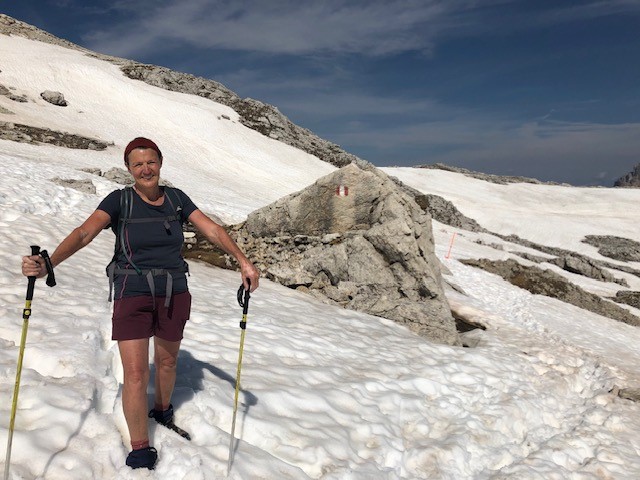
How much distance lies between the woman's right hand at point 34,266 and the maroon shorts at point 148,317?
715 millimetres

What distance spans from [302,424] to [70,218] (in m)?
12.8

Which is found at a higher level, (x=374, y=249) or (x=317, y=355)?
(x=374, y=249)

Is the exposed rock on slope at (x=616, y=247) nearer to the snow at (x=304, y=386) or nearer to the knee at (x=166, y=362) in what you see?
the snow at (x=304, y=386)

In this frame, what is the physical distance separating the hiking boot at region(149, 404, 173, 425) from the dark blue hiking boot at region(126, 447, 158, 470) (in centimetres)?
74

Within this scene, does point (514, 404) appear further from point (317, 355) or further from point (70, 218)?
point (70, 218)

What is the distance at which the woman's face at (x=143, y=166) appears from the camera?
4.30 m

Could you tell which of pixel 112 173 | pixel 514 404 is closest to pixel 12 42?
pixel 112 173

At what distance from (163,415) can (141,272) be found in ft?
6.51

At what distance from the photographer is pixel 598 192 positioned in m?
77.1

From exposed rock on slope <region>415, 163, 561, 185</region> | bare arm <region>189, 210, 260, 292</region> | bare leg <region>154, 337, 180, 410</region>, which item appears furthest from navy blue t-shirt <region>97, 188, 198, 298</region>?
exposed rock on slope <region>415, 163, 561, 185</region>

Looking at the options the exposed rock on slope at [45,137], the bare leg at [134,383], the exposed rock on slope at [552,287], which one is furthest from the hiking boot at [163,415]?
the exposed rock on slope at [45,137]

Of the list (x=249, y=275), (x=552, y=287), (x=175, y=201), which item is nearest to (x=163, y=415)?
(x=249, y=275)

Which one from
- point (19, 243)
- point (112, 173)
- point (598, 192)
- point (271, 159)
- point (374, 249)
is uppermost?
point (598, 192)

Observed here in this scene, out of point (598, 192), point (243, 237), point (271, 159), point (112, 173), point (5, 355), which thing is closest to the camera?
point (5, 355)
